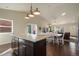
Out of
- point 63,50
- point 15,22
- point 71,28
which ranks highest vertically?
point 15,22

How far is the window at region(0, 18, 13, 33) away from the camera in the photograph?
2.17 metres

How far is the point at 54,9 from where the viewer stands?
217 cm

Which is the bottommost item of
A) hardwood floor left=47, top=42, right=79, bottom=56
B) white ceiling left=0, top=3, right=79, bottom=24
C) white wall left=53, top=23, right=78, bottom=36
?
hardwood floor left=47, top=42, right=79, bottom=56

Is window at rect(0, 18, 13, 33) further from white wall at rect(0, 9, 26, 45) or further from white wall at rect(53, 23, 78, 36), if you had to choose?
white wall at rect(53, 23, 78, 36)

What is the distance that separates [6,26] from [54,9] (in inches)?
44.2

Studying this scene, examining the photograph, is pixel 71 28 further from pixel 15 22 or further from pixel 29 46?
pixel 15 22

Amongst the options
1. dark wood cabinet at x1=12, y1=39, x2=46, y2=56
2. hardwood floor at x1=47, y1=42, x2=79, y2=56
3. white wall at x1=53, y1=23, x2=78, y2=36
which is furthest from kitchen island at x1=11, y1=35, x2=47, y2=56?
white wall at x1=53, y1=23, x2=78, y2=36

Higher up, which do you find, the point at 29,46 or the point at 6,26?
the point at 6,26

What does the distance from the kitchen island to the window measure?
234 mm

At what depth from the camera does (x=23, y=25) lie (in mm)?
2186

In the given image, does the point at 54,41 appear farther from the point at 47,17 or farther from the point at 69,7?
the point at 69,7

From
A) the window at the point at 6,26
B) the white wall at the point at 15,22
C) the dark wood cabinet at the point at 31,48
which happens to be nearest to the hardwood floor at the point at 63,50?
the dark wood cabinet at the point at 31,48

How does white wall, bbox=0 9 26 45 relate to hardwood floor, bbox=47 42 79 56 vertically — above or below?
above

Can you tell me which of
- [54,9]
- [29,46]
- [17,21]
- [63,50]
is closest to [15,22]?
[17,21]
